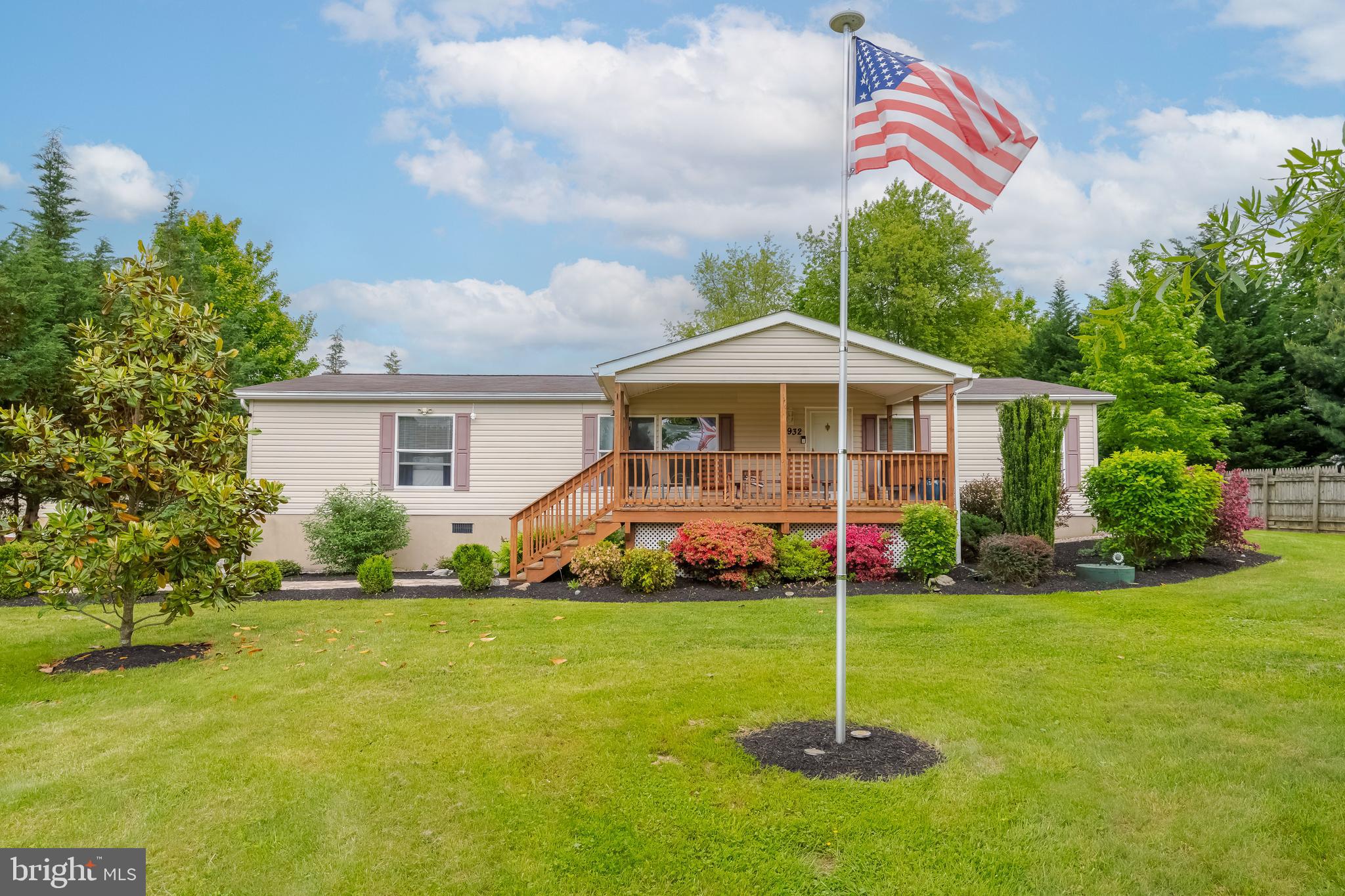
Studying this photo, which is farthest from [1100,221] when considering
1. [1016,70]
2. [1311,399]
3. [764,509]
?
[764,509]

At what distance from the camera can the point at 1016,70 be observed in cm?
1157

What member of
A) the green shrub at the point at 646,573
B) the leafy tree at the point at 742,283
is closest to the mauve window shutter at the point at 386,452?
the green shrub at the point at 646,573

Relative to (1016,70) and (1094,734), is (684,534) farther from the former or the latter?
(1016,70)

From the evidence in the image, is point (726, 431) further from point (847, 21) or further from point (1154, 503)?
point (847, 21)

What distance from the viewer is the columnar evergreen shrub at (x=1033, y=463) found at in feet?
39.9

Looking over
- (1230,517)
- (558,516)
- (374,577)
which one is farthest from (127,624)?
(1230,517)

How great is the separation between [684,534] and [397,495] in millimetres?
6689

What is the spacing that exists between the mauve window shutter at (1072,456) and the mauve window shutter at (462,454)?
12.3m

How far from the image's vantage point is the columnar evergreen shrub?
12.2m

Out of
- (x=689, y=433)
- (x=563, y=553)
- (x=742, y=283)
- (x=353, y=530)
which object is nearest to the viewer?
(x=563, y=553)

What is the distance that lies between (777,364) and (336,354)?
208ft

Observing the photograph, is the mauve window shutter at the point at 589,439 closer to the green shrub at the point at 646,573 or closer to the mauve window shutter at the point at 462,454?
the mauve window shutter at the point at 462,454

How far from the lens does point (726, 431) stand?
15.7 meters

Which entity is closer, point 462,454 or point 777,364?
point 777,364
